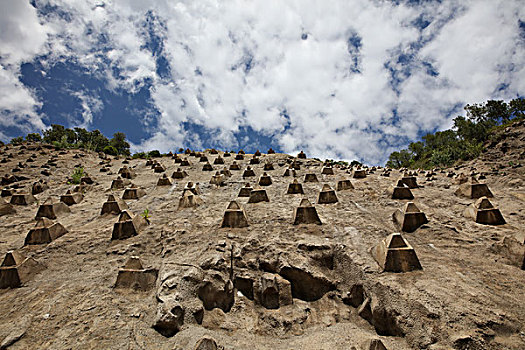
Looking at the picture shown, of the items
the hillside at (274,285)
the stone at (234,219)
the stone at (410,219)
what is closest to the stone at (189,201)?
the hillside at (274,285)

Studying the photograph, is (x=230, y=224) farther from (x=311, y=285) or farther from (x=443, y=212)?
(x=443, y=212)

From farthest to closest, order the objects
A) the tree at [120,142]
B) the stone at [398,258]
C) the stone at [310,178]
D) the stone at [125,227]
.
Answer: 1. the tree at [120,142]
2. the stone at [310,178]
3. the stone at [125,227]
4. the stone at [398,258]

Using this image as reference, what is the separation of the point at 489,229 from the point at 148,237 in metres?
6.70

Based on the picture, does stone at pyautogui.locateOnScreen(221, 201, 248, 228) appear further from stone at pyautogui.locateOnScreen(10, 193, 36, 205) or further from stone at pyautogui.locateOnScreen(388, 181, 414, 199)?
stone at pyautogui.locateOnScreen(10, 193, 36, 205)

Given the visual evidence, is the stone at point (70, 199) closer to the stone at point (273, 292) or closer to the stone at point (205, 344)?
the stone at point (273, 292)

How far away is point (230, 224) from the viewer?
17.0 feet

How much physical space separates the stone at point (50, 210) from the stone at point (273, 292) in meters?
6.60

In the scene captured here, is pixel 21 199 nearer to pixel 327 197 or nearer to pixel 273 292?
pixel 273 292

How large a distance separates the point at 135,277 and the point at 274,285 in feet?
6.99

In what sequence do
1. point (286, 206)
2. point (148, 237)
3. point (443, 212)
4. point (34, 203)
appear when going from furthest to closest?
point (34, 203), point (286, 206), point (443, 212), point (148, 237)

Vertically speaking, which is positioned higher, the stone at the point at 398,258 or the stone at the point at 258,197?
the stone at the point at 258,197

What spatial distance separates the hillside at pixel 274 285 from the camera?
274 cm

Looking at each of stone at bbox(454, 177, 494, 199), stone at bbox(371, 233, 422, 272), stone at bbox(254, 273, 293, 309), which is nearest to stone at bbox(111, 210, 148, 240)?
stone at bbox(254, 273, 293, 309)

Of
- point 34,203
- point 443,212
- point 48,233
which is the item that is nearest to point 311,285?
point 443,212
